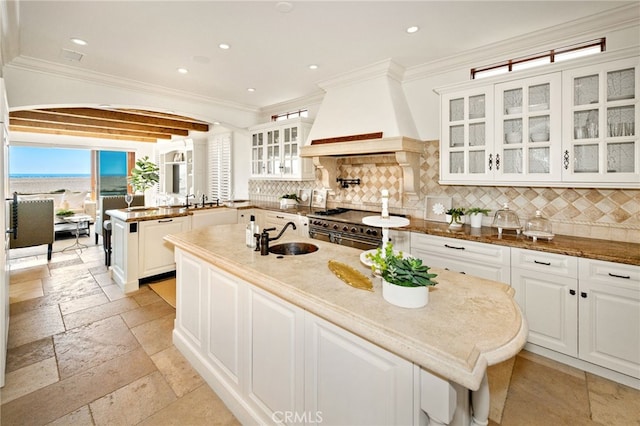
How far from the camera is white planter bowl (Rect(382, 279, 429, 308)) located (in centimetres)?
115

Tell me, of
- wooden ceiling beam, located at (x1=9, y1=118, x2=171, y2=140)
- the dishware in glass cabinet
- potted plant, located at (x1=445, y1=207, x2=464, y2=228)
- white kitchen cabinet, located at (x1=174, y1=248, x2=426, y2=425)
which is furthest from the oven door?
wooden ceiling beam, located at (x1=9, y1=118, x2=171, y2=140)

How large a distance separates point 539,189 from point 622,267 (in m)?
1.03

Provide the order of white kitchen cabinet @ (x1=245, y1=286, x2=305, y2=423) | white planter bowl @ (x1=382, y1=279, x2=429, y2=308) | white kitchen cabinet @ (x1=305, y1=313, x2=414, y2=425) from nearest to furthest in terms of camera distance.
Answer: white kitchen cabinet @ (x1=305, y1=313, x2=414, y2=425)
white planter bowl @ (x1=382, y1=279, x2=429, y2=308)
white kitchen cabinet @ (x1=245, y1=286, x2=305, y2=423)

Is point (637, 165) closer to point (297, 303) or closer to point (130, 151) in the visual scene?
point (297, 303)

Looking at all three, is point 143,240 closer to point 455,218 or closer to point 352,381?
point 352,381

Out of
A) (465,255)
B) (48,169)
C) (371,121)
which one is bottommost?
(465,255)

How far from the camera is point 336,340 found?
4.11 ft

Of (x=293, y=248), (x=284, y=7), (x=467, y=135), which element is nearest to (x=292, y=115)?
(x=284, y=7)

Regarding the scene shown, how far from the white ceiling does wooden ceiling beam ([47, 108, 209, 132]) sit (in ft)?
6.58

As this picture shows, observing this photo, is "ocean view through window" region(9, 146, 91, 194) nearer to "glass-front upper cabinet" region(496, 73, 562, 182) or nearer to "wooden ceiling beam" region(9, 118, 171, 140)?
"wooden ceiling beam" region(9, 118, 171, 140)

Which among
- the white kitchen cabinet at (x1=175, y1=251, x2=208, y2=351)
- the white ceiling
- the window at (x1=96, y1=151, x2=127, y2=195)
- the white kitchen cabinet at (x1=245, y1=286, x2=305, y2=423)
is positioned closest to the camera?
the white kitchen cabinet at (x1=245, y1=286, x2=305, y2=423)

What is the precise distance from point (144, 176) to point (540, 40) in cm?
924

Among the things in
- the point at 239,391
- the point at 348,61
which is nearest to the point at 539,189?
the point at 348,61

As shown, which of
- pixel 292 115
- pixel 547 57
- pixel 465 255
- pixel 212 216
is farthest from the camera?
pixel 292 115
